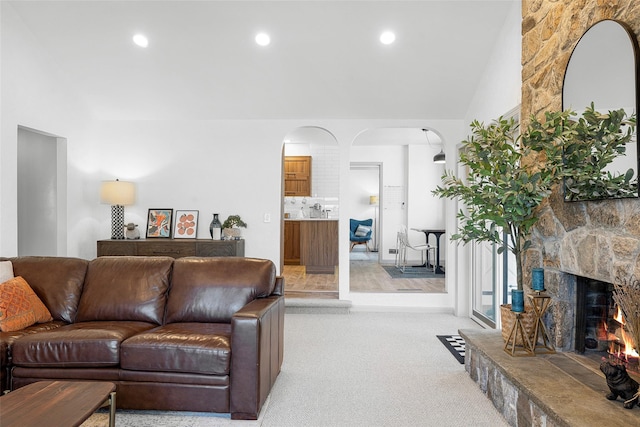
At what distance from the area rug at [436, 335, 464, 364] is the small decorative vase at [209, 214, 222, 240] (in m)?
2.84

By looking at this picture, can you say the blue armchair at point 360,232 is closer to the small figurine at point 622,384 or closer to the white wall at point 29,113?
the white wall at point 29,113

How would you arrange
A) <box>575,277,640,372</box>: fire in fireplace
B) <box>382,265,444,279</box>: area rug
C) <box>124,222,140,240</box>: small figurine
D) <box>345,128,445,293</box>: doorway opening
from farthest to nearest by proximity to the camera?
<box>345,128,445,293</box>: doorway opening → <box>382,265,444,279</box>: area rug → <box>124,222,140,240</box>: small figurine → <box>575,277,640,372</box>: fire in fireplace

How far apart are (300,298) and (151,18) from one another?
11.6 ft

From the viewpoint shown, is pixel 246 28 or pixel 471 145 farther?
pixel 246 28

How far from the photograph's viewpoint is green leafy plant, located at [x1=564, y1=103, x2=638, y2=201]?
7.02ft

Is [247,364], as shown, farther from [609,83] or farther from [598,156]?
[609,83]

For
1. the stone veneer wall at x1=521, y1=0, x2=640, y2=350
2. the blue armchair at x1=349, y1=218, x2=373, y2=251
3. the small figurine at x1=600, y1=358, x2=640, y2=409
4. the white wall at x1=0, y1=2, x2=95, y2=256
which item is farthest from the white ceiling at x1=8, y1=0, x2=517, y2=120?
the blue armchair at x1=349, y1=218, x2=373, y2=251

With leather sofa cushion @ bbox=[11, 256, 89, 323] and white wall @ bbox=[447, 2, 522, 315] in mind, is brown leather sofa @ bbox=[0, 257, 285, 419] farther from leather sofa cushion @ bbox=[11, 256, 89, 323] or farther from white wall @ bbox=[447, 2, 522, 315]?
white wall @ bbox=[447, 2, 522, 315]

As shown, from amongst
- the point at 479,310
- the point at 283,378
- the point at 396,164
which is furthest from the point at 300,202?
the point at 283,378

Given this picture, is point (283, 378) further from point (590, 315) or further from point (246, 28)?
point (246, 28)

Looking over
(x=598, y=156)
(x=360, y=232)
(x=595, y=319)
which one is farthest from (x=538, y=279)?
(x=360, y=232)

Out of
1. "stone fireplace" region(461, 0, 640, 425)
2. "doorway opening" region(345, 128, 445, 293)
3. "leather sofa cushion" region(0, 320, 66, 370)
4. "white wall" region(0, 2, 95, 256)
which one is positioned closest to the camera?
"stone fireplace" region(461, 0, 640, 425)

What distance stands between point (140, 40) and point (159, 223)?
219 centimetres

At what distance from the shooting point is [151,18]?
4.15m
